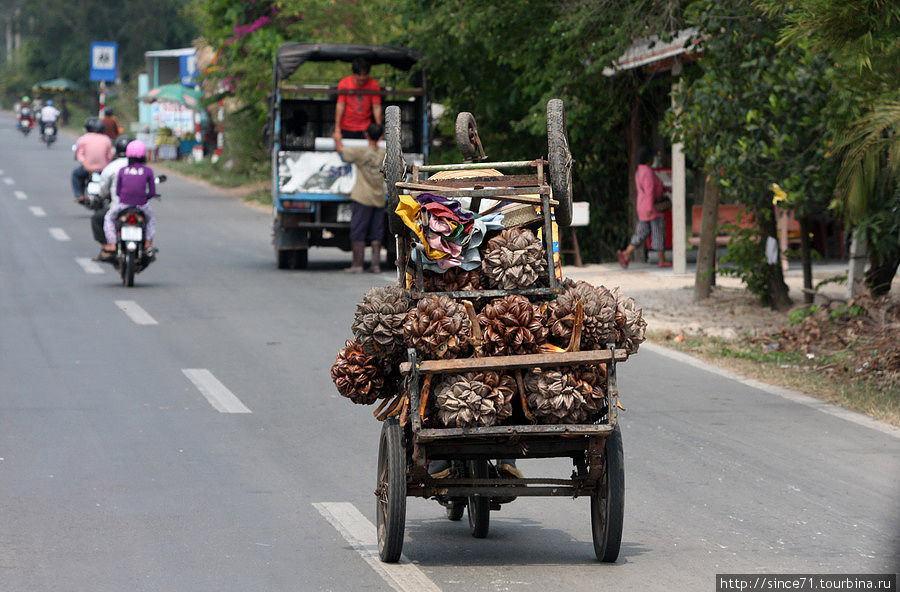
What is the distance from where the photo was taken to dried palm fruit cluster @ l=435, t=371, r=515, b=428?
599cm

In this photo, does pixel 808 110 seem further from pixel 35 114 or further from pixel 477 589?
pixel 35 114

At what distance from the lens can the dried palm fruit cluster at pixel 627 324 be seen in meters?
6.26

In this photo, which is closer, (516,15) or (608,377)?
(608,377)

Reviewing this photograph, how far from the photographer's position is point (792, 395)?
11391mm

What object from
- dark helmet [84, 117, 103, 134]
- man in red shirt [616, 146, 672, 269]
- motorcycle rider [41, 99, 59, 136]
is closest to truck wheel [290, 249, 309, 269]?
man in red shirt [616, 146, 672, 269]

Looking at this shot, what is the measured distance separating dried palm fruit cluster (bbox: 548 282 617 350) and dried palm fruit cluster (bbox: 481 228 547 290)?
0.73ft

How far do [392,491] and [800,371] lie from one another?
6979 millimetres

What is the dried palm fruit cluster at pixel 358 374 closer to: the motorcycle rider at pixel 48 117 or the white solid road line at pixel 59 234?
the white solid road line at pixel 59 234

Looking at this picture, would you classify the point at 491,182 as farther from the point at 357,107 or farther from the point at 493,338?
the point at 357,107

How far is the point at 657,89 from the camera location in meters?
21.7

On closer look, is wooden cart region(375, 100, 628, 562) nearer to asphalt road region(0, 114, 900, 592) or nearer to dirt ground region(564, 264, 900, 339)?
asphalt road region(0, 114, 900, 592)

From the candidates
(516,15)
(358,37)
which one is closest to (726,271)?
(516,15)

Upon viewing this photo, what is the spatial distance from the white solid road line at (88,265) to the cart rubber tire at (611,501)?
47.6 ft

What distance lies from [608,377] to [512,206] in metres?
0.97
